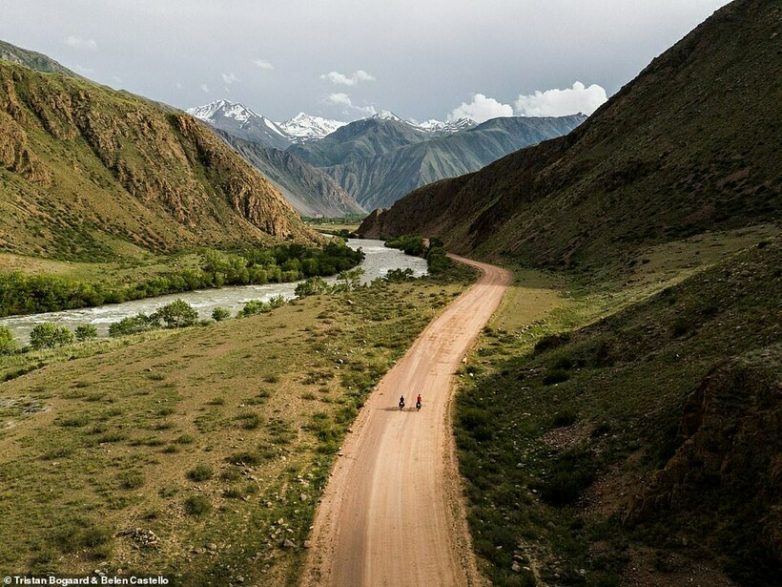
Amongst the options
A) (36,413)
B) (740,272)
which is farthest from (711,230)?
(36,413)

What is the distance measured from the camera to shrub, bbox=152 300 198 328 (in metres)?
58.7

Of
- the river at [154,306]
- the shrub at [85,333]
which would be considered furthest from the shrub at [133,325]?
the river at [154,306]

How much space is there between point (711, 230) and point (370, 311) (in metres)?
41.3

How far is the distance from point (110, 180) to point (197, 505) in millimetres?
137428

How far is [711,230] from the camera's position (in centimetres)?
5634

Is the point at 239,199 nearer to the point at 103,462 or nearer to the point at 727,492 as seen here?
the point at 103,462

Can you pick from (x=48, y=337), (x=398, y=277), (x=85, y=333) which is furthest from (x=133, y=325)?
(x=398, y=277)

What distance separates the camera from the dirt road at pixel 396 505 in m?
13.3

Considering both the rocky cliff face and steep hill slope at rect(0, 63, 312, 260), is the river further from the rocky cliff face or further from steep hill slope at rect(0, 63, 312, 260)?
the rocky cliff face

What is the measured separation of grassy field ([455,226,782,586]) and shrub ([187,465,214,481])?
970 centimetres

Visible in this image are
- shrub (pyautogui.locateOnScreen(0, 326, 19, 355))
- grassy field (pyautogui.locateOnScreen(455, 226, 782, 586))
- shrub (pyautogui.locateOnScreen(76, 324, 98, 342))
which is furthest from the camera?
shrub (pyautogui.locateOnScreen(76, 324, 98, 342))

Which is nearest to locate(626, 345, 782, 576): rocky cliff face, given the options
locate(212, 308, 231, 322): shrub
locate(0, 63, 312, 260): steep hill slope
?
locate(212, 308, 231, 322): shrub

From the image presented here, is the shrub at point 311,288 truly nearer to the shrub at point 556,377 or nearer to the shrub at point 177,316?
the shrub at point 177,316

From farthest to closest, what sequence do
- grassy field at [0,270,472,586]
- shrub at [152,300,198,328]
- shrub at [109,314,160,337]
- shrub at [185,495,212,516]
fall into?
shrub at [152,300,198,328] < shrub at [109,314,160,337] < shrub at [185,495,212,516] < grassy field at [0,270,472,586]
